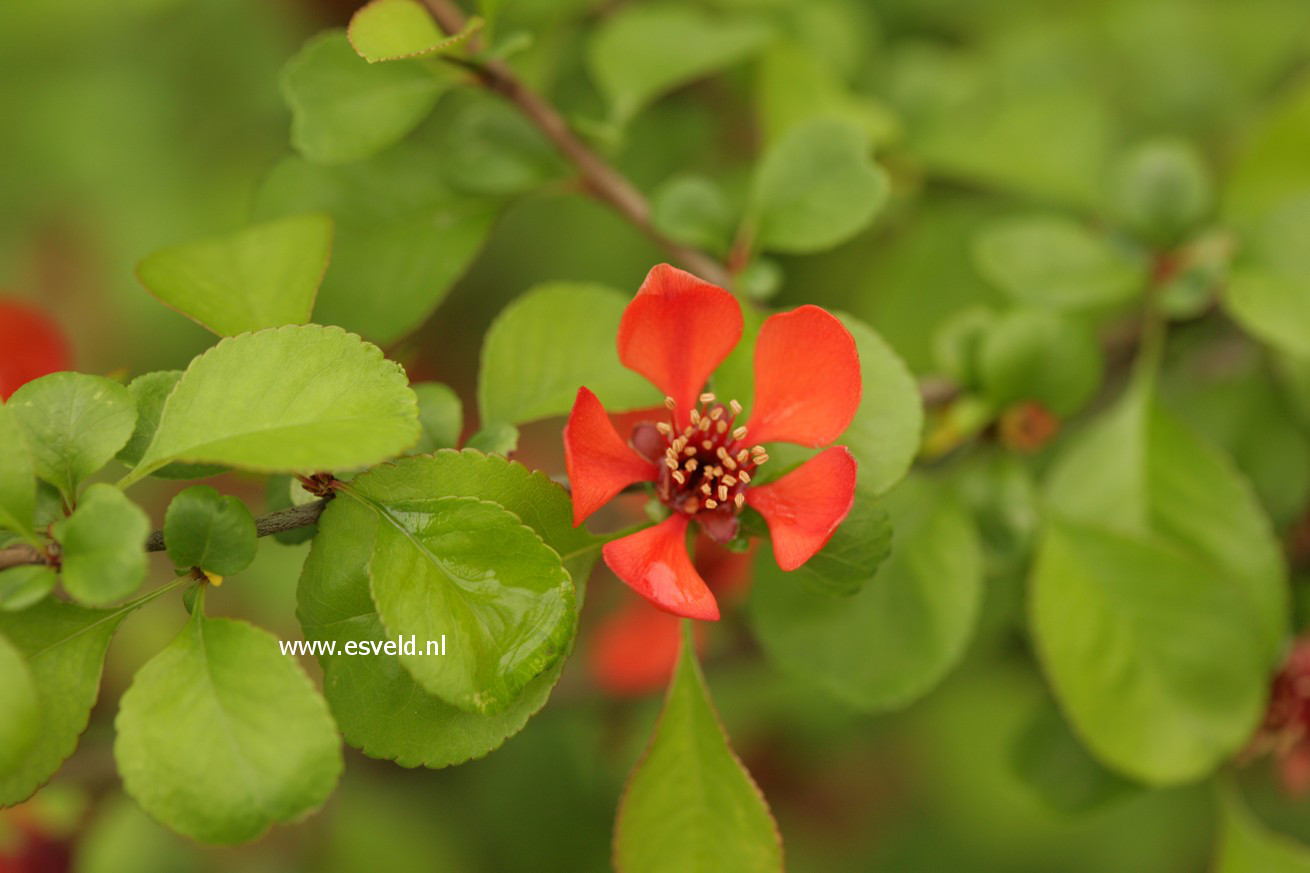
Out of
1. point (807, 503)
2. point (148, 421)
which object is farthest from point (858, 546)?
point (148, 421)

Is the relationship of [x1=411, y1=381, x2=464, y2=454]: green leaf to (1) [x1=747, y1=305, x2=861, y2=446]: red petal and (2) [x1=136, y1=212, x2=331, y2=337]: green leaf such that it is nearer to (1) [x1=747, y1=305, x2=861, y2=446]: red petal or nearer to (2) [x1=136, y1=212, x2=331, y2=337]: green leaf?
(2) [x1=136, y1=212, x2=331, y2=337]: green leaf

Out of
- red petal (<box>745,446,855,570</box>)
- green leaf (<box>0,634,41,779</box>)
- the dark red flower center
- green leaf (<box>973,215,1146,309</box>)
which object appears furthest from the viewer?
green leaf (<box>973,215,1146,309</box>)

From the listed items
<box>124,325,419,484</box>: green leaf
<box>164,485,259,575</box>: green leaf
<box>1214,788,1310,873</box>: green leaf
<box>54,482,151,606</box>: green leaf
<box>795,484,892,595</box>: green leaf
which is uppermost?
<box>124,325,419,484</box>: green leaf

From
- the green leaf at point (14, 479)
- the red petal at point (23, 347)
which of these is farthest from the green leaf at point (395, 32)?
the red petal at point (23, 347)

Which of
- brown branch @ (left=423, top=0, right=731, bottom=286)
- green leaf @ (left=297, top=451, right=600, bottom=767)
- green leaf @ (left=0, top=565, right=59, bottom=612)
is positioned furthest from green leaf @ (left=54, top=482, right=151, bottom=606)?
brown branch @ (left=423, top=0, right=731, bottom=286)

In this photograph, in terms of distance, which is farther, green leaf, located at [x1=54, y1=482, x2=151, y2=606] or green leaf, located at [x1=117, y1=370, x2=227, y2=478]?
green leaf, located at [x1=117, y1=370, x2=227, y2=478]
